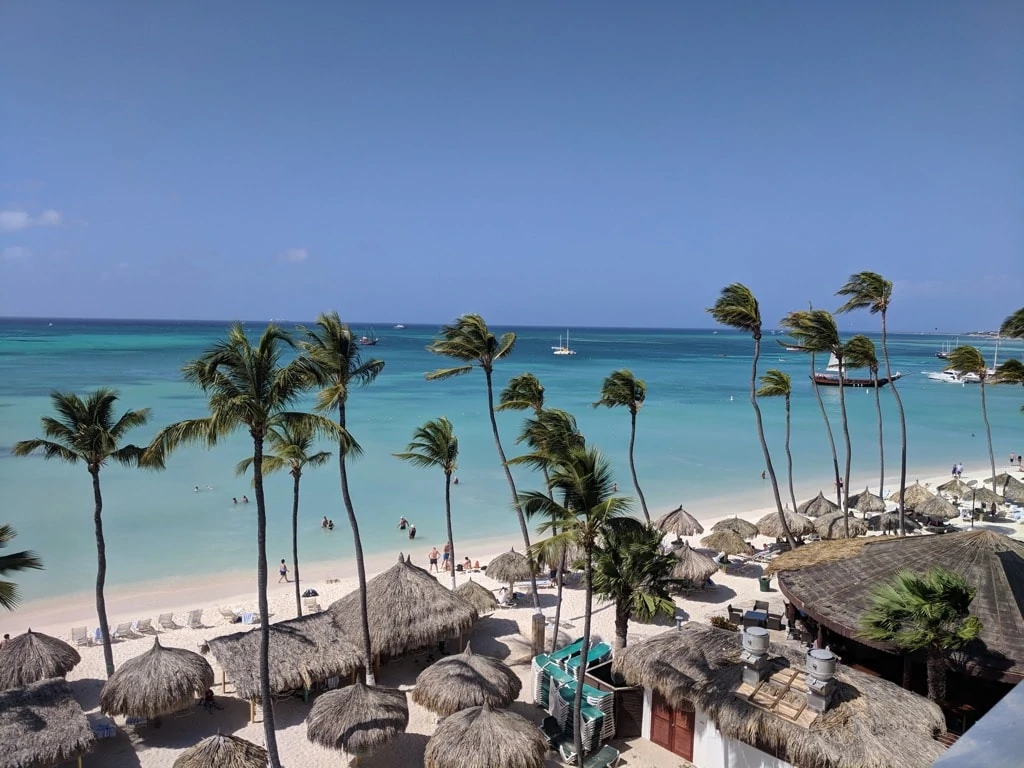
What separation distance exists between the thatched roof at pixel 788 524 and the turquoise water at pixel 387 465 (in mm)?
5914

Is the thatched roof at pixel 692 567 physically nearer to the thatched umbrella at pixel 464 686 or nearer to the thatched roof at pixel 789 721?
the thatched roof at pixel 789 721

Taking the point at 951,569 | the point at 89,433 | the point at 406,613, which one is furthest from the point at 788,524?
the point at 89,433

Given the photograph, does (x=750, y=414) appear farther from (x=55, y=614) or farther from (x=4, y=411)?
(x=4, y=411)

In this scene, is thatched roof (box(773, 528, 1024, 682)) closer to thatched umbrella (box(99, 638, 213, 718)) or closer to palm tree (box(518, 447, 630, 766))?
palm tree (box(518, 447, 630, 766))

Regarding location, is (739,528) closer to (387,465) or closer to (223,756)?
(223,756)

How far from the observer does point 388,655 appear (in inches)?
548

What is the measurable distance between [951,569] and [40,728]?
15.1 meters

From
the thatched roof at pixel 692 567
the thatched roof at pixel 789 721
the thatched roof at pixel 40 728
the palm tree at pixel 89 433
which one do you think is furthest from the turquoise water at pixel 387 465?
the thatched roof at pixel 789 721

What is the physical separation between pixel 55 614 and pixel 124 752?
29.9 ft

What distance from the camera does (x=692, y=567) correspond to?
1770 cm

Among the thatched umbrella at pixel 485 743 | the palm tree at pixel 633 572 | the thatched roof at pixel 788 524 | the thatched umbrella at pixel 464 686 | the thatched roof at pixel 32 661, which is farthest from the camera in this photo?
the thatched roof at pixel 788 524

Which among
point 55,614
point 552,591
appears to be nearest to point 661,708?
point 552,591

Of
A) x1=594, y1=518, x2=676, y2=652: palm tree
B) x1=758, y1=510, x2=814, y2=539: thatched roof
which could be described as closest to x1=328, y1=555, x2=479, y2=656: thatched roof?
x1=594, y1=518, x2=676, y2=652: palm tree

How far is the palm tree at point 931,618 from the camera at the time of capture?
30.1ft
